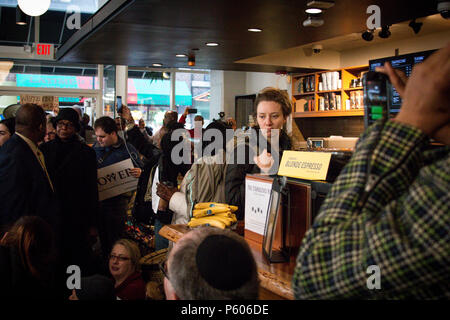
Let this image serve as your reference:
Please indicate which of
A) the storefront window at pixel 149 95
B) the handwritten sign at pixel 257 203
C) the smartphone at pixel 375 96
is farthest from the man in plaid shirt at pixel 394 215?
the storefront window at pixel 149 95

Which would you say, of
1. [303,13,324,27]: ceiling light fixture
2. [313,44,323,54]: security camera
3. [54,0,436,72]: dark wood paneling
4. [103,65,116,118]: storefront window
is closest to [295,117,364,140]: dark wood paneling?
[313,44,323,54]: security camera

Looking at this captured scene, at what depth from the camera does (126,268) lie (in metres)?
3.15

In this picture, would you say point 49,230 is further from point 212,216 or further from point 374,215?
point 374,215

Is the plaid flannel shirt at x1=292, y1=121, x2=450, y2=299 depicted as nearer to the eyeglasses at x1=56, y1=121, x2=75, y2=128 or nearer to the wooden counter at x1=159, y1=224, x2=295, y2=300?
the wooden counter at x1=159, y1=224, x2=295, y2=300

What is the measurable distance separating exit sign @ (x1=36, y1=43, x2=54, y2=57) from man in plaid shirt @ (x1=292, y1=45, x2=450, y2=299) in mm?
8886

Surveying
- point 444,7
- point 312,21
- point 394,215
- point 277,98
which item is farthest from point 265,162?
point 444,7

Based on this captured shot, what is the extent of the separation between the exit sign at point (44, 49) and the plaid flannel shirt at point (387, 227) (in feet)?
29.1

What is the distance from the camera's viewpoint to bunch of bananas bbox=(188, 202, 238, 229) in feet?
6.21

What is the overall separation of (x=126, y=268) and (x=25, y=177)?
3.14 feet

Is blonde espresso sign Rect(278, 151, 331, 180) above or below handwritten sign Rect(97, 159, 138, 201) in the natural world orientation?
above

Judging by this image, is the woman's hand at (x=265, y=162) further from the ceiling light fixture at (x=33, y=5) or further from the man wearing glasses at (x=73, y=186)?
the ceiling light fixture at (x=33, y=5)

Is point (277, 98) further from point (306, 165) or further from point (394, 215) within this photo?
point (394, 215)

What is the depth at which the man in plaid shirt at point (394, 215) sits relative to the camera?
712mm
